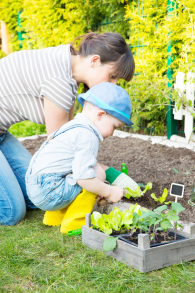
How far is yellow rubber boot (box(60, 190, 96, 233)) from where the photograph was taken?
6.31ft

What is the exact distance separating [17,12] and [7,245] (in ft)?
19.4

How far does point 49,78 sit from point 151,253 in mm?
1258

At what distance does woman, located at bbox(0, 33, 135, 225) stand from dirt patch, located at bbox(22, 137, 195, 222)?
0.81m

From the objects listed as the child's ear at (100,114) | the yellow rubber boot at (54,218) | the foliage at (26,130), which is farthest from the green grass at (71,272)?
the foliage at (26,130)

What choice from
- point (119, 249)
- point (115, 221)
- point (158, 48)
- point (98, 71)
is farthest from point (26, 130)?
point (119, 249)

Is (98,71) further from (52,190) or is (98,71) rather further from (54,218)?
(54,218)

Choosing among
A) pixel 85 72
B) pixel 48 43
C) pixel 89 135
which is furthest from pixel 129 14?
pixel 89 135

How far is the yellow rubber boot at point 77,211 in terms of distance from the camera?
1925 millimetres

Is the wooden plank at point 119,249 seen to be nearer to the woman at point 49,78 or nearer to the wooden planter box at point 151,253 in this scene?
the wooden planter box at point 151,253

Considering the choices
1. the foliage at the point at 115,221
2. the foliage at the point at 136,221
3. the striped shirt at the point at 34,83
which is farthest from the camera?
the striped shirt at the point at 34,83

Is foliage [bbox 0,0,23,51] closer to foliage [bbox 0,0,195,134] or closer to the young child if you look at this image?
foliage [bbox 0,0,195,134]

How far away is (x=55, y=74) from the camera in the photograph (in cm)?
209

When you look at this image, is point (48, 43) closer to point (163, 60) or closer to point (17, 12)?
point (17, 12)

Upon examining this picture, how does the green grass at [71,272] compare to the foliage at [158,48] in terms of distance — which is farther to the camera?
the foliage at [158,48]
